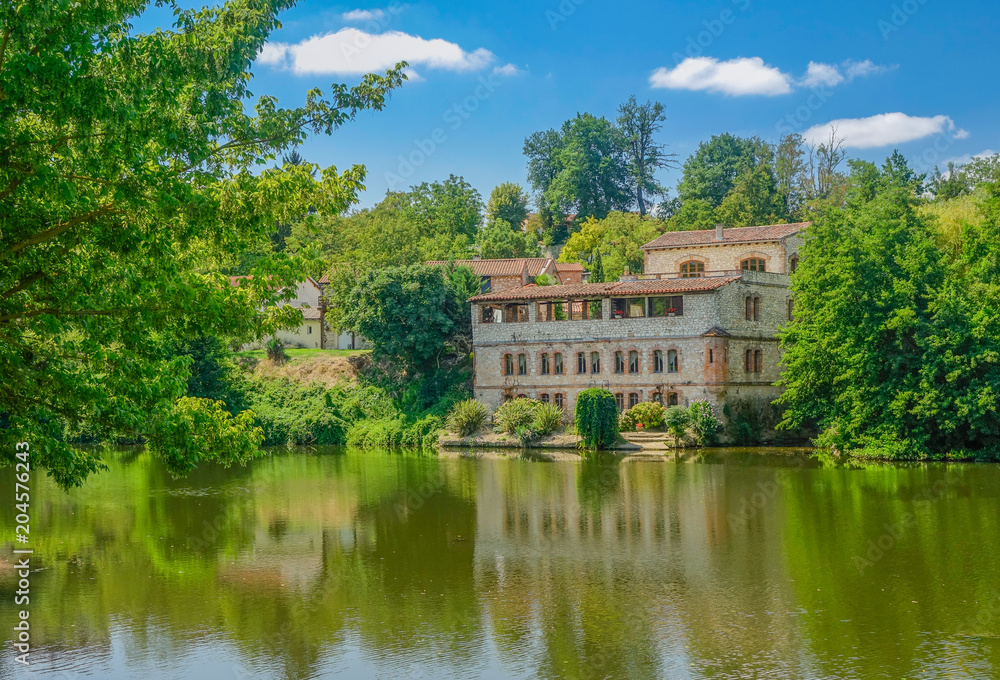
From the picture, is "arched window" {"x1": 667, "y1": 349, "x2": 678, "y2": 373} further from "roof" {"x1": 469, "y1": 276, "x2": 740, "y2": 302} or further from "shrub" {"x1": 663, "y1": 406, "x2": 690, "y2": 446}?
"shrub" {"x1": 663, "y1": 406, "x2": 690, "y2": 446}

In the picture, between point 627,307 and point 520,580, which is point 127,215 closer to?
point 520,580

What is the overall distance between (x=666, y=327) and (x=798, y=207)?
42.6 m

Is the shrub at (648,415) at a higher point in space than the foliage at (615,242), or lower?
lower

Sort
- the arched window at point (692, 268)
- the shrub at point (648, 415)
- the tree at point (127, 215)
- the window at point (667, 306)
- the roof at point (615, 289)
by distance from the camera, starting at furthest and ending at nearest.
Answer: the arched window at point (692, 268)
the window at point (667, 306)
the roof at point (615, 289)
the shrub at point (648, 415)
the tree at point (127, 215)

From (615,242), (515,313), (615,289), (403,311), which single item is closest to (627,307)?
(615,289)

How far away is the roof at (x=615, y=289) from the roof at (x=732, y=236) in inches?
266

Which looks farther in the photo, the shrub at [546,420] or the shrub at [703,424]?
the shrub at [546,420]

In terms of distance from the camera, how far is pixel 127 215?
11.6 metres

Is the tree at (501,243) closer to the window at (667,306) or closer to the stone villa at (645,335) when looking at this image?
the stone villa at (645,335)

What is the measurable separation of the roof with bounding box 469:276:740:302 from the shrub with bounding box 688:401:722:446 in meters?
6.06

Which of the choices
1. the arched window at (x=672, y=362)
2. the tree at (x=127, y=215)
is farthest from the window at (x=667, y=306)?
the tree at (x=127, y=215)

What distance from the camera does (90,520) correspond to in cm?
2541

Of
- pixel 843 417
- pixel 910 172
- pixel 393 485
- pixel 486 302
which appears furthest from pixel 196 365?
pixel 910 172

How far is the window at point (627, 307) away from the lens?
4859 cm
